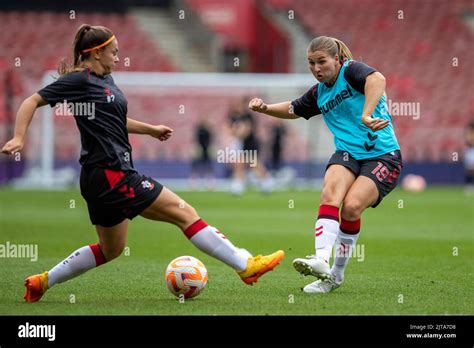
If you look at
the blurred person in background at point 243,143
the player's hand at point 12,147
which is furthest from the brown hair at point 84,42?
the blurred person in background at point 243,143

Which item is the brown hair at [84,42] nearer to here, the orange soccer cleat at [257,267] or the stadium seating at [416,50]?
the orange soccer cleat at [257,267]

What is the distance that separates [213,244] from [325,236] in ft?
3.20

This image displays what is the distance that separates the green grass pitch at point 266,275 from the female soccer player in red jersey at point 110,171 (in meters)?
0.49

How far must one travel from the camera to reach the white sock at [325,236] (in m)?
7.54

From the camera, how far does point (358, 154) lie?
7.94 meters

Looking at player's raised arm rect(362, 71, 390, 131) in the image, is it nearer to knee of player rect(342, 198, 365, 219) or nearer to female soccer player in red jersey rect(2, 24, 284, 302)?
knee of player rect(342, 198, 365, 219)

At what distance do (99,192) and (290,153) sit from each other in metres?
24.2

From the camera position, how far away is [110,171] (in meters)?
7.06

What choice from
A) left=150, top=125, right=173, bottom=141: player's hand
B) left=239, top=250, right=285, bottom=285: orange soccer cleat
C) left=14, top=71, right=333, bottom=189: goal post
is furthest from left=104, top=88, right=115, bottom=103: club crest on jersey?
left=14, top=71, right=333, bottom=189: goal post

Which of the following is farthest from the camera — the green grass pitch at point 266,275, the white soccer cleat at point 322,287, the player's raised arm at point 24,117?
the white soccer cleat at point 322,287

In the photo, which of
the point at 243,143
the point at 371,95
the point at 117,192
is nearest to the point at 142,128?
the point at 117,192

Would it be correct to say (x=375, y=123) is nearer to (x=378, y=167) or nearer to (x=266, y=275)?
(x=378, y=167)
